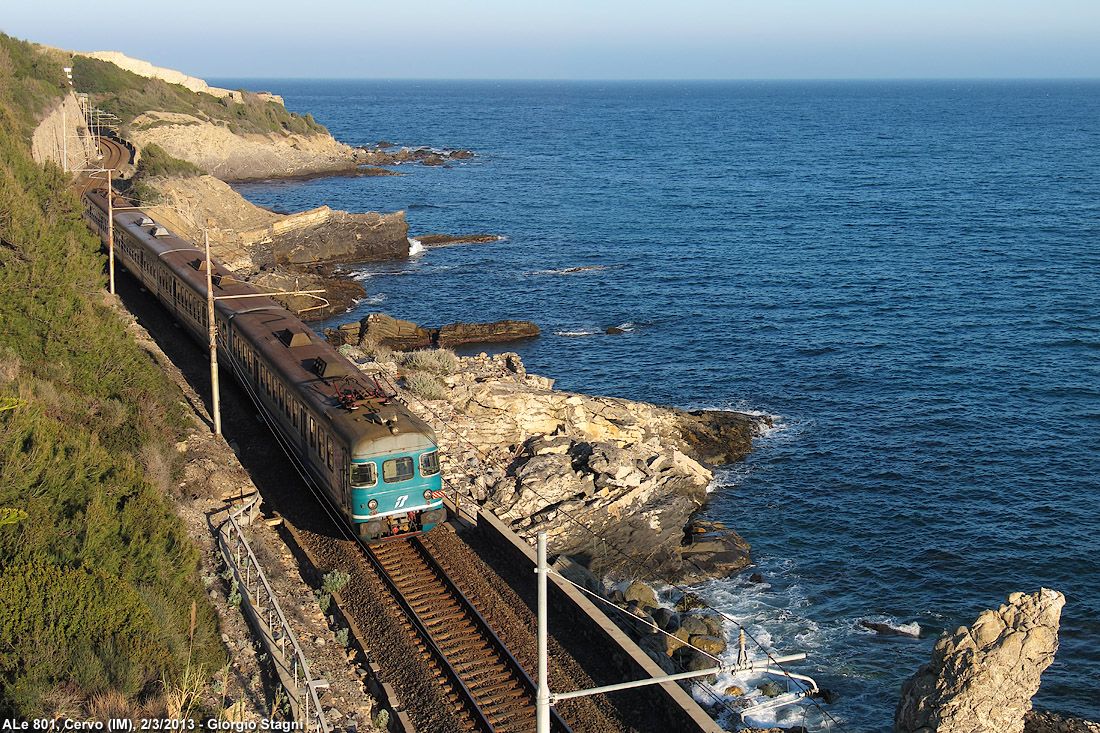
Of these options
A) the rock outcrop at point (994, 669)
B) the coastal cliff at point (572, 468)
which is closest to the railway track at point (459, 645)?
the coastal cliff at point (572, 468)

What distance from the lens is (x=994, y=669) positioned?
17.5 metres

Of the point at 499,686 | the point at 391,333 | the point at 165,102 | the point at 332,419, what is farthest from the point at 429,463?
the point at 165,102

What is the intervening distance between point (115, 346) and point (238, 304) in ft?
16.4

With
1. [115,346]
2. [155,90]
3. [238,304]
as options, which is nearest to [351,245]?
[238,304]

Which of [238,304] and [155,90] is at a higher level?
[155,90]

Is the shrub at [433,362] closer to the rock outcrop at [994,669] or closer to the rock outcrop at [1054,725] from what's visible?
the rock outcrop at [994,669]

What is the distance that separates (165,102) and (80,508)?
114 m

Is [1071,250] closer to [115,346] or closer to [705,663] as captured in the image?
[705,663]

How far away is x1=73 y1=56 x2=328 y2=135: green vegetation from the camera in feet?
359

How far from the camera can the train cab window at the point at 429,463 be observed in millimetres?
20719

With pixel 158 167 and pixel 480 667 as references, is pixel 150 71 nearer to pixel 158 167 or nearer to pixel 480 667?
pixel 158 167

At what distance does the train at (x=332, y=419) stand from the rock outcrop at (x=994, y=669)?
11.1 m

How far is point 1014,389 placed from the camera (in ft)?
140

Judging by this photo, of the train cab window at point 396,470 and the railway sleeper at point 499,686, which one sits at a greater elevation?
the train cab window at point 396,470
